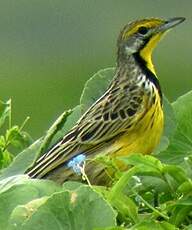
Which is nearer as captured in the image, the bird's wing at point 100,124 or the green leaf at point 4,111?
the green leaf at point 4,111

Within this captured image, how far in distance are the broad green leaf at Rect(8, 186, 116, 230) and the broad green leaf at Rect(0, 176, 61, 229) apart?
6.5 inches

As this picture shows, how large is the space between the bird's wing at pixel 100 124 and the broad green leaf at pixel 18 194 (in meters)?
1.11

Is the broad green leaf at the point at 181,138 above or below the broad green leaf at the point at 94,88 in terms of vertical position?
below

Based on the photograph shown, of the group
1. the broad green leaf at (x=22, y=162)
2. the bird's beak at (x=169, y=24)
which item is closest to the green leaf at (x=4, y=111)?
the broad green leaf at (x=22, y=162)

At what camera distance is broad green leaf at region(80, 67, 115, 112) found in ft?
16.2

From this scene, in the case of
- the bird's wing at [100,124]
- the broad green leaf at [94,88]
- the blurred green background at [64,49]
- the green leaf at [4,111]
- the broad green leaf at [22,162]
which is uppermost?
the green leaf at [4,111]

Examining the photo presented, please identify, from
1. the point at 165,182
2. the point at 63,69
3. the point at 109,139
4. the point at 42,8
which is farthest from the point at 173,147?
the point at 42,8

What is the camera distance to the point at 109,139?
6.14 m

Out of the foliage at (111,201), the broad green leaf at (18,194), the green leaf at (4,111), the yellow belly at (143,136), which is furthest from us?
the yellow belly at (143,136)

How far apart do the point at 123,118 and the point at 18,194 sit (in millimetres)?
2324

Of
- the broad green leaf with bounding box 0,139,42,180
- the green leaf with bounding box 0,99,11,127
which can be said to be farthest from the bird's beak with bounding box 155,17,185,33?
the broad green leaf with bounding box 0,139,42,180

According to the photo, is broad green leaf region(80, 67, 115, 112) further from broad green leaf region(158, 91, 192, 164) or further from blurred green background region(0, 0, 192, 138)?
blurred green background region(0, 0, 192, 138)

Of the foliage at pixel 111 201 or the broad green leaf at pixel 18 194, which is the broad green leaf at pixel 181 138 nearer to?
the foliage at pixel 111 201

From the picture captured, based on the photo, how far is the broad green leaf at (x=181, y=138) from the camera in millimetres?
4480
